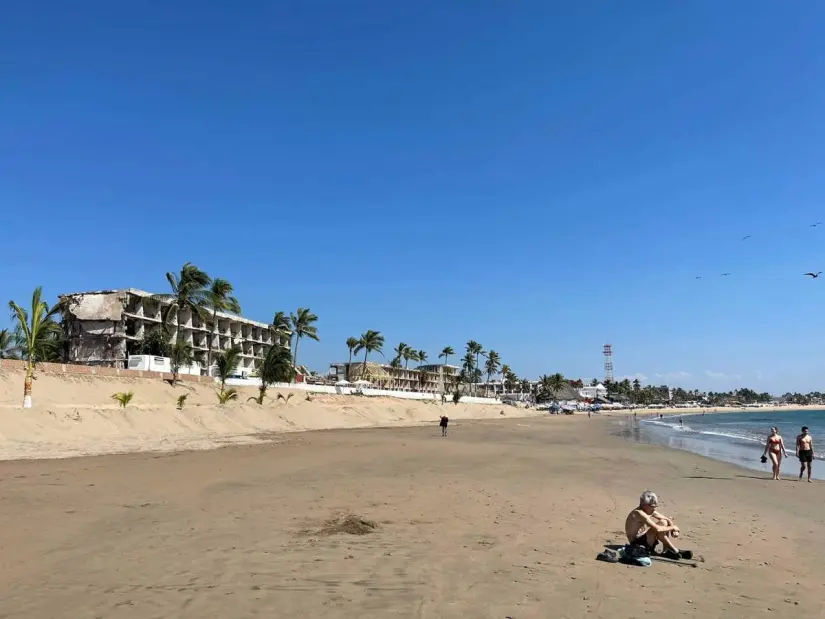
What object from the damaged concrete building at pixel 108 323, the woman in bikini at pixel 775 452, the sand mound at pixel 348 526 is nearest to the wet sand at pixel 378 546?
the sand mound at pixel 348 526

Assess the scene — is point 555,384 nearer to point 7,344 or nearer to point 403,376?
point 403,376

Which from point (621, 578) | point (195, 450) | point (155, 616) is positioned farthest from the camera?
point (195, 450)

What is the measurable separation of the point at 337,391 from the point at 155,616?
66439 mm

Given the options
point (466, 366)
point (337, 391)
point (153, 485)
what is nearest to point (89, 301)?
point (337, 391)

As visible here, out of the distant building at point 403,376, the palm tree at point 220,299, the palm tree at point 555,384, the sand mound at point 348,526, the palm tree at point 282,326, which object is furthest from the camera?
the palm tree at point 555,384

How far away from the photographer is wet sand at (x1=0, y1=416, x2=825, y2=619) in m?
5.82

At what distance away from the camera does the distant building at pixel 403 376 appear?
12781cm

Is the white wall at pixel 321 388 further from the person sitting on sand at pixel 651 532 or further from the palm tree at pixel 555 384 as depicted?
the palm tree at pixel 555 384

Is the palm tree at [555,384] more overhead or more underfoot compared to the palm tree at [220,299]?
more underfoot

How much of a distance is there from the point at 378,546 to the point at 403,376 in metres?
138

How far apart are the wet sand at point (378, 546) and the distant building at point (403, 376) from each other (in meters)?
100

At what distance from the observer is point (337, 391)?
7088 cm

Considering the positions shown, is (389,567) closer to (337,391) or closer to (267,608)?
(267,608)

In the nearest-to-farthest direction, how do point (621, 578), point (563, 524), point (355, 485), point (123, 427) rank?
point (621, 578)
point (563, 524)
point (355, 485)
point (123, 427)
